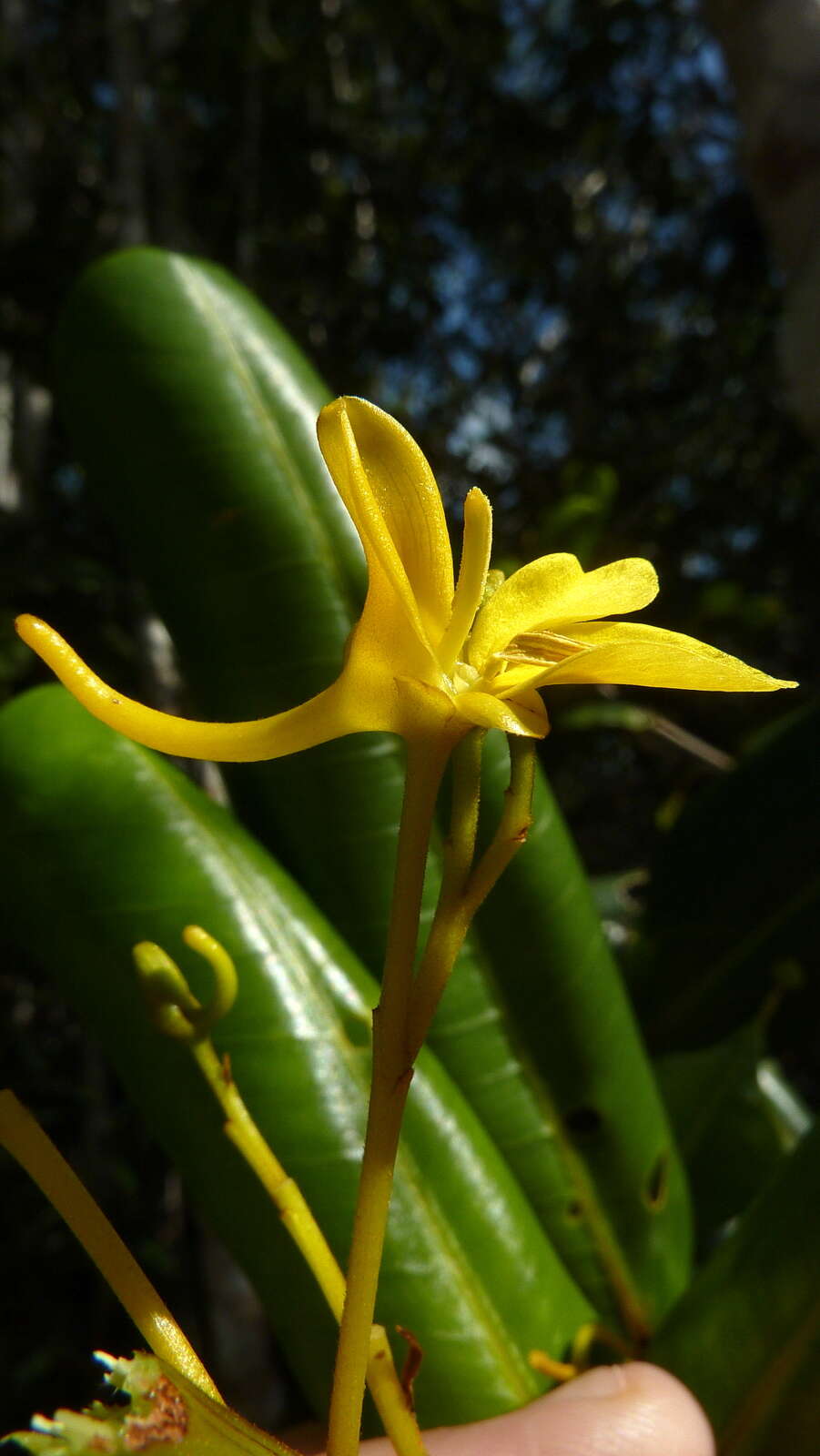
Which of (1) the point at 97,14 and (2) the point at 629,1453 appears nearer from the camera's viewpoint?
(2) the point at 629,1453

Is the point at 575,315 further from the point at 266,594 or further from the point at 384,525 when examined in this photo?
the point at 384,525

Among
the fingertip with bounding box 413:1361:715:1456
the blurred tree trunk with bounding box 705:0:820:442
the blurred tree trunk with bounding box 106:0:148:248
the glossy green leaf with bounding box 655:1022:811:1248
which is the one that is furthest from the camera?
the blurred tree trunk with bounding box 106:0:148:248

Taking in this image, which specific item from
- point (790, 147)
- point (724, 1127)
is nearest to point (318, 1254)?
point (724, 1127)

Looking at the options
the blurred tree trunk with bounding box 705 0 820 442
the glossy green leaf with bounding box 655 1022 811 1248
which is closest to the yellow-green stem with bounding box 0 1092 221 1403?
the glossy green leaf with bounding box 655 1022 811 1248

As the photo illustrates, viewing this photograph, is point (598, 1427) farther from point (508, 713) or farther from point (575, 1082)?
point (508, 713)

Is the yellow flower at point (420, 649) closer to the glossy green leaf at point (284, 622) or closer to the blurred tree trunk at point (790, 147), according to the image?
the glossy green leaf at point (284, 622)

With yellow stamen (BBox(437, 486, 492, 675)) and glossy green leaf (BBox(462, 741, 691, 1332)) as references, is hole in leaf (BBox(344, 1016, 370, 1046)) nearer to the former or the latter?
glossy green leaf (BBox(462, 741, 691, 1332))

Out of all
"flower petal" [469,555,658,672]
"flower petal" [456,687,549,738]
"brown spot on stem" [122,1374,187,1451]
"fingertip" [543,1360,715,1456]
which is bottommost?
"fingertip" [543,1360,715,1456]

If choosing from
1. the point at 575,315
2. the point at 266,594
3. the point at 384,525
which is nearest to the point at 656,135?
the point at 575,315
